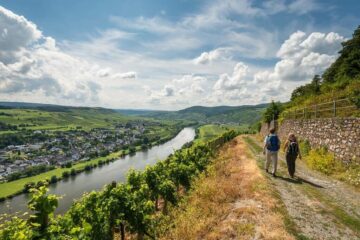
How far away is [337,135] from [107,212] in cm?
1436

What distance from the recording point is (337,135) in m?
18.3

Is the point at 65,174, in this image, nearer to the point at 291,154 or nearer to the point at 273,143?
the point at 273,143

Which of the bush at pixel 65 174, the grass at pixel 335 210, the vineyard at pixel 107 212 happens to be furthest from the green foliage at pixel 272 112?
the bush at pixel 65 174

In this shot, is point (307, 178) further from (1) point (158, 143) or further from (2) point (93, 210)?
(1) point (158, 143)

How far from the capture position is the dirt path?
8500mm

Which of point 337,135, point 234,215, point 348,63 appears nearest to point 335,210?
point 234,215

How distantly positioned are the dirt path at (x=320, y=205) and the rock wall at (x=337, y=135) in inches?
79.6

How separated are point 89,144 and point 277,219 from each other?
18175 centimetres

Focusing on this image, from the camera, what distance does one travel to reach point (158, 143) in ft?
603

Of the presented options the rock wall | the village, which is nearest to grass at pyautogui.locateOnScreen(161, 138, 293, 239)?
the rock wall

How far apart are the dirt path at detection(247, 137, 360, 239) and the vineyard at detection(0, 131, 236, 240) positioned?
614cm

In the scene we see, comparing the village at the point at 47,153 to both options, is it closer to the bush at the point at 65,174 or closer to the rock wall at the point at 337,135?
the bush at the point at 65,174

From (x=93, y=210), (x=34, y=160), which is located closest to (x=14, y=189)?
(x=34, y=160)

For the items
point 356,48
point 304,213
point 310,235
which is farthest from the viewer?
point 356,48
